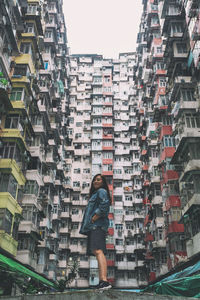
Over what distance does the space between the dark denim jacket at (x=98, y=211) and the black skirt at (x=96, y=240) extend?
8 cm

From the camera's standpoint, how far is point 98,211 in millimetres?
6414

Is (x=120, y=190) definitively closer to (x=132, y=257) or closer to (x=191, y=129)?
(x=132, y=257)

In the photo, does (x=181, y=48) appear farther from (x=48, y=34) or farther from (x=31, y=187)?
(x=31, y=187)

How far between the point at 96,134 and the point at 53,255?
2214cm

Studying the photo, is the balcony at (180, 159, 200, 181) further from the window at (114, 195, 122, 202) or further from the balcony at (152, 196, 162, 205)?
the window at (114, 195, 122, 202)

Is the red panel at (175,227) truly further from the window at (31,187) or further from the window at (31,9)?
the window at (31,9)

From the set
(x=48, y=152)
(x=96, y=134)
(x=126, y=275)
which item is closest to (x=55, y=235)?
(x=48, y=152)

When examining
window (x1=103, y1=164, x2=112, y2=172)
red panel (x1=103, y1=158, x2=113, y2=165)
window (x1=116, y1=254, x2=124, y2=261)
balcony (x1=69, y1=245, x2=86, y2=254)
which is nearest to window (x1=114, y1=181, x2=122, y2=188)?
window (x1=103, y1=164, x2=112, y2=172)

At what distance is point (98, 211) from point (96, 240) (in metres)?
0.57

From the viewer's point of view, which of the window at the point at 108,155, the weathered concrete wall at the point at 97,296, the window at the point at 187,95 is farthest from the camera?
the window at the point at 108,155

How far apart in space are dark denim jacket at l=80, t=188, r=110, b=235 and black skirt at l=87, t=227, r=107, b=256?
3.3 inches

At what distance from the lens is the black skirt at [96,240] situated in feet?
20.6

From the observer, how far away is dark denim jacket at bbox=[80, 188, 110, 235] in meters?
6.44

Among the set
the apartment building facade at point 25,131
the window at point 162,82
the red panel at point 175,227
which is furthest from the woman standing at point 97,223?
the window at point 162,82
